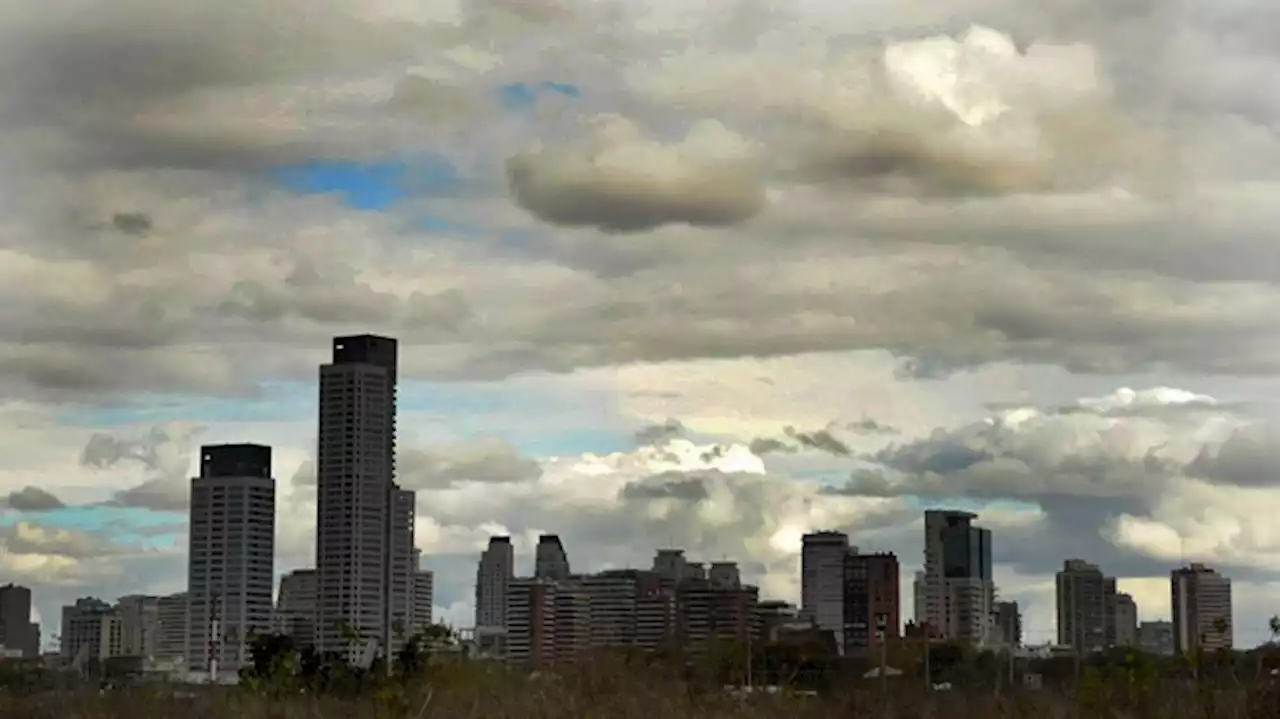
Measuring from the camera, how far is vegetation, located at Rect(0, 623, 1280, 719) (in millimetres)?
32906

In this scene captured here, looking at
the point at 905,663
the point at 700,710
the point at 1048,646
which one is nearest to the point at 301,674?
the point at 700,710

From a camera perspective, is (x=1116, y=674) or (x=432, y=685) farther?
(x=432, y=685)

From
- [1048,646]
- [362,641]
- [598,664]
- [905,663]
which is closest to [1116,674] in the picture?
[598,664]

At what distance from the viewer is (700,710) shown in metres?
34.8

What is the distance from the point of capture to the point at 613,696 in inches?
1403

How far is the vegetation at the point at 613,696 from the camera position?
32.9 metres

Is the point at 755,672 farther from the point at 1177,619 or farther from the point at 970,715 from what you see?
the point at 1177,619

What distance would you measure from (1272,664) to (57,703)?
2502 cm

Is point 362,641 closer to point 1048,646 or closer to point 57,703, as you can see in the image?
point 57,703

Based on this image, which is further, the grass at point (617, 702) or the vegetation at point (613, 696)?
the vegetation at point (613, 696)

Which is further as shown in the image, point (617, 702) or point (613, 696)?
point (613, 696)

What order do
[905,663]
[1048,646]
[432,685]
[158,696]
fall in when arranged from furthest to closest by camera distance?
[1048,646] < [905,663] < [158,696] < [432,685]

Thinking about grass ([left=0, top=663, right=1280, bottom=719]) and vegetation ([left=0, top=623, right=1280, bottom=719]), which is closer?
grass ([left=0, top=663, right=1280, bottom=719])

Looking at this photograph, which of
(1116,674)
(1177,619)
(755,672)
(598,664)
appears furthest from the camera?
(1177,619)
